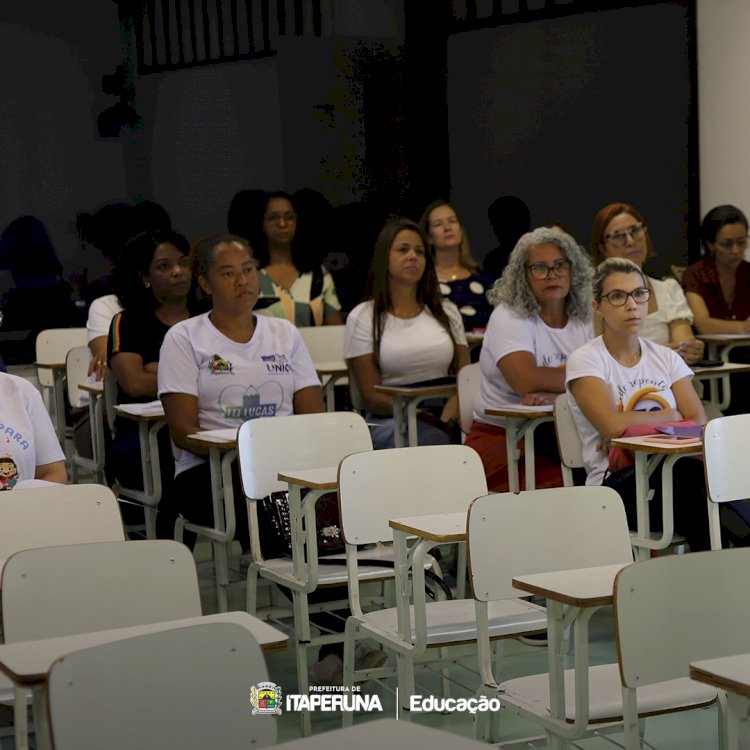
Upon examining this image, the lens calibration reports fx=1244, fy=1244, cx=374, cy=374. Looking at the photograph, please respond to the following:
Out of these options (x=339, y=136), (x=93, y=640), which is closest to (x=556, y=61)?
(x=339, y=136)

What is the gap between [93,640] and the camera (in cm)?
199

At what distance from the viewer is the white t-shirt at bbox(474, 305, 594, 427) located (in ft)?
15.0

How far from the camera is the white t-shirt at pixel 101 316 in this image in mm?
5492

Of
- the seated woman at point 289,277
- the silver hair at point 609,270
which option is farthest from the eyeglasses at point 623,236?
the silver hair at point 609,270

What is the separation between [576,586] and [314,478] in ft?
3.60

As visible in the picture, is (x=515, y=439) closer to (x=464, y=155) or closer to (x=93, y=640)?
(x=93, y=640)

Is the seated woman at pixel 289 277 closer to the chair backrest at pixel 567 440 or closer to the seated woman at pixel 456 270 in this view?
the seated woman at pixel 456 270

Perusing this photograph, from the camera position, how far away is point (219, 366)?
4.16 metres

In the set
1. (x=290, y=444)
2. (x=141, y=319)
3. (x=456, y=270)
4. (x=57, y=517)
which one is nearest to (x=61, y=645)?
(x=57, y=517)

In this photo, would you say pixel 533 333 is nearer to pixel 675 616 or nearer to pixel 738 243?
pixel 738 243

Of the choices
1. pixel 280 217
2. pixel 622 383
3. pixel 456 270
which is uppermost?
pixel 280 217

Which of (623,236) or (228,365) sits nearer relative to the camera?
(228,365)

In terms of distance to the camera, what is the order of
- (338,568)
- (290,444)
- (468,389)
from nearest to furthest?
(338,568) → (290,444) → (468,389)

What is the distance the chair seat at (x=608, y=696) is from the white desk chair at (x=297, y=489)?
2.80 feet
